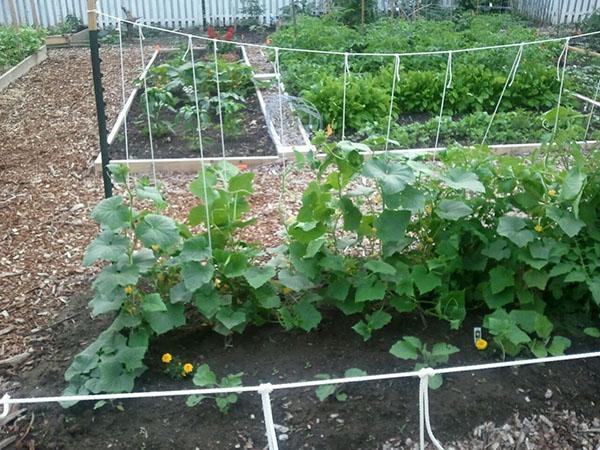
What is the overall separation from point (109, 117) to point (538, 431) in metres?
5.53

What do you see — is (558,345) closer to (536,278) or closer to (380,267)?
(536,278)

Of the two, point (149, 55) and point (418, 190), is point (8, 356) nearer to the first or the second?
point (418, 190)

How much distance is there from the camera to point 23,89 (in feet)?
26.4

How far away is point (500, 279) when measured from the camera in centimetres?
287

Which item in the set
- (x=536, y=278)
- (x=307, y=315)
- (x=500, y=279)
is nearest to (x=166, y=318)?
(x=307, y=315)

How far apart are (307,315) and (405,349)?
456 mm

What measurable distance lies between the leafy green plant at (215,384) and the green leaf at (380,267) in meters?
0.71

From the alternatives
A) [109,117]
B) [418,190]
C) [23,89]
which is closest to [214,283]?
[418,190]

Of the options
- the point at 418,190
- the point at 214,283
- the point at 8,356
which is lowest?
the point at 8,356

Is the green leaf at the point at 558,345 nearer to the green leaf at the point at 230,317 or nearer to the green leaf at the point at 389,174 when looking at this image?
the green leaf at the point at 389,174

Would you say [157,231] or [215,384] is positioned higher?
[157,231]

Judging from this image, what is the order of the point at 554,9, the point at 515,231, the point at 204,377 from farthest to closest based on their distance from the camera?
the point at 554,9
the point at 515,231
the point at 204,377

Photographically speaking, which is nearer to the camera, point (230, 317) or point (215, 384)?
point (215, 384)

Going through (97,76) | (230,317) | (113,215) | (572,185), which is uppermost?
(97,76)
